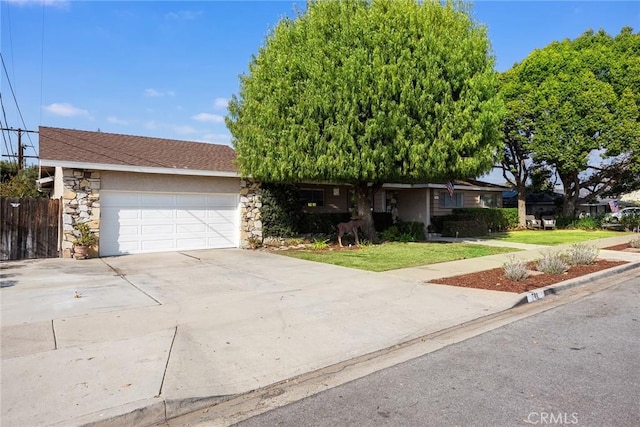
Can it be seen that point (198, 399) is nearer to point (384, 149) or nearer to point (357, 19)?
point (384, 149)

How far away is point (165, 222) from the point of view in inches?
585

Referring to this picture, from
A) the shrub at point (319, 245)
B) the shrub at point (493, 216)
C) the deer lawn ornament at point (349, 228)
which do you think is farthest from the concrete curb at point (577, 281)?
the shrub at point (493, 216)

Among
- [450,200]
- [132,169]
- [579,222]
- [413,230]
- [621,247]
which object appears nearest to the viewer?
[132,169]

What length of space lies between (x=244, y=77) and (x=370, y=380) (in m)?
14.6

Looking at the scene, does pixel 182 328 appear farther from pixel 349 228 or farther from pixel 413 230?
pixel 413 230

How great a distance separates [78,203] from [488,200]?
77.6ft

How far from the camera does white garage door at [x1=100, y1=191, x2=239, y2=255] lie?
13.8 metres

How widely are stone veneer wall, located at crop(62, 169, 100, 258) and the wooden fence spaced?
44cm

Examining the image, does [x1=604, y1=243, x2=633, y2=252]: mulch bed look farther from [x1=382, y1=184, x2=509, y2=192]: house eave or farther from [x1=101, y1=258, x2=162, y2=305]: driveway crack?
[x1=101, y1=258, x2=162, y2=305]: driveway crack

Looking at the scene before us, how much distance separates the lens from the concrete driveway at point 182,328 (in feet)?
12.8

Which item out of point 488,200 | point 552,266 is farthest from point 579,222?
point 552,266

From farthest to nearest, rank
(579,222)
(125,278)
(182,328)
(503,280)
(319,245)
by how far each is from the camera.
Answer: (579,222) < (319,245) < (125,278) < (503,280) < (182,328)

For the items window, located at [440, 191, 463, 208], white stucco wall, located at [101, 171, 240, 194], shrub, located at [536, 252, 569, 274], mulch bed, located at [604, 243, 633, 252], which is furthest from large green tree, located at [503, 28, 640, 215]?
white stucco wall, located at [101, 171, 240, 194]

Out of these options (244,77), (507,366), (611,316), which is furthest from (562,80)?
(507,366)
